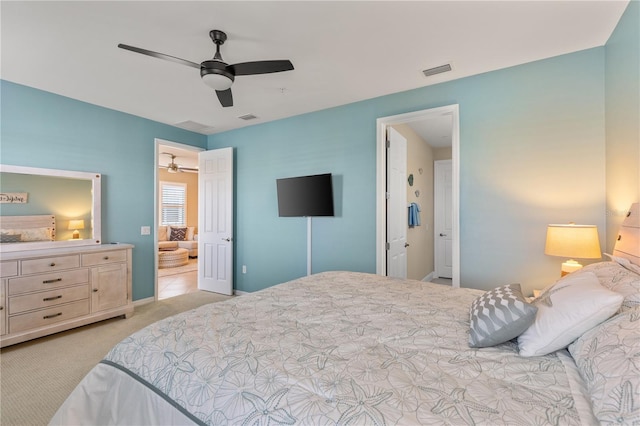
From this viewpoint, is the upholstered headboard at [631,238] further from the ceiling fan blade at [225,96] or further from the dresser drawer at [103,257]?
the dresser drawer at [103,257]

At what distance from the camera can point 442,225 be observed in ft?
19.5

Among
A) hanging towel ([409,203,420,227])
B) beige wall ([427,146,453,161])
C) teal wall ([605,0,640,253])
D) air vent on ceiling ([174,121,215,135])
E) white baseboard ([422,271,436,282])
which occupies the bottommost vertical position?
white baseboard ([422,271,436,282])

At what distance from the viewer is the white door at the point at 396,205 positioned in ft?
11.7

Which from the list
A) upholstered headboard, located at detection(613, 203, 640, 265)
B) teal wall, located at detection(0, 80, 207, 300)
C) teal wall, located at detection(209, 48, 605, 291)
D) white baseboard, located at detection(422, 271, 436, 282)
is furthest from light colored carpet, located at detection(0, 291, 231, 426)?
white baseboard, located at detection(422, 271, 436, 282)

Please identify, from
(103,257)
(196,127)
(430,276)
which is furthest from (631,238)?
(196,127)

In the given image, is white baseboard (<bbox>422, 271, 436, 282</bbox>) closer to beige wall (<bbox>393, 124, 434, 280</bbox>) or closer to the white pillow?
beige wall (<bbox>393, 124, 434, 280</bbox>)

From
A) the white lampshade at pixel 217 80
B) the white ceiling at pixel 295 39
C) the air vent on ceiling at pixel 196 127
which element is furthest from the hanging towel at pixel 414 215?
the air vent on ceiling at pixel 196 127

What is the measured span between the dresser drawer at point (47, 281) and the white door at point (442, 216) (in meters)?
5.65

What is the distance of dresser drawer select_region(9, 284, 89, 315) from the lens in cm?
283

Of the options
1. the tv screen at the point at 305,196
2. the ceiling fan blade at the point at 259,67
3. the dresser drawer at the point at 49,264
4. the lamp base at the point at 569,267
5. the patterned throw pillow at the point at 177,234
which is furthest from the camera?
the patterned throw pillow at the point at 177,234

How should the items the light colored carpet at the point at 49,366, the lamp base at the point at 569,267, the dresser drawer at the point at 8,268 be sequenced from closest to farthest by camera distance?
the light colored carpet at the point at 49,366, the lamp base at the point at 569,267, the dresser drawer at the point at 8,268

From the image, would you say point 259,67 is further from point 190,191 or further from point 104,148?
point 190,191

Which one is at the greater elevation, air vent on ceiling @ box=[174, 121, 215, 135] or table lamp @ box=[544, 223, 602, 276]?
air vent on ceiling @ box=[174, 121, 215, 135]

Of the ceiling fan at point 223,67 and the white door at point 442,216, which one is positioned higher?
the ceiling fan at point 223,67
